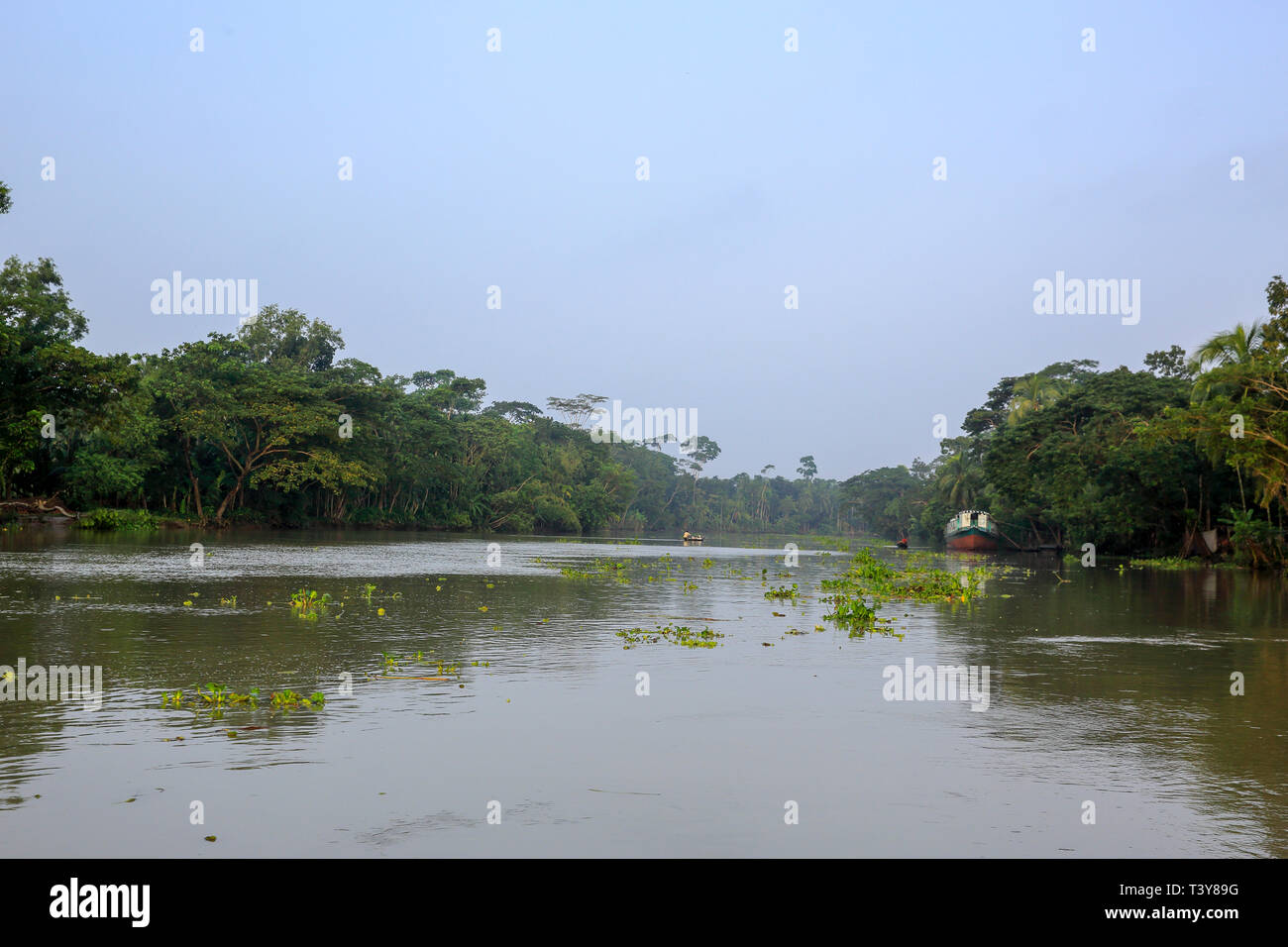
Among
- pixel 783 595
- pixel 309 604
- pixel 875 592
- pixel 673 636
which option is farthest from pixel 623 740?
pixel 875 592

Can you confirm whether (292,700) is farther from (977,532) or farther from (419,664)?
(977,532)

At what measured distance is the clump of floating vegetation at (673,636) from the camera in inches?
504

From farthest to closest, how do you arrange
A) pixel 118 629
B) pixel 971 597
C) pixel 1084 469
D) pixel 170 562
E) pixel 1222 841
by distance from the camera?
pixel 1084 469 → pixel 170 562 → pixel 971 597 → pixel 118 629 → pixel 1222 841

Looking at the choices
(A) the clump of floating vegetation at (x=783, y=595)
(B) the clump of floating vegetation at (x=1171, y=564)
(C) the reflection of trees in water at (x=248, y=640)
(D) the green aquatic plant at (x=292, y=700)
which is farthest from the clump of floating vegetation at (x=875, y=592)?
(B) the clump of floating vegetation at (x=1171, y=564)

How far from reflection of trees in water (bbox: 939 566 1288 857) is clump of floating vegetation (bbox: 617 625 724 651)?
3326mm

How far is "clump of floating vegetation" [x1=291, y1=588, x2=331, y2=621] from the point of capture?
47.9ft

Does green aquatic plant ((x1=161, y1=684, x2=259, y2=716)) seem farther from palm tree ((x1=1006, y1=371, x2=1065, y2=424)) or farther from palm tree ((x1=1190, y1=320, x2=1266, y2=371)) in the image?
palm tree ((x1=1006, y1=371, x2=1065, y2=424))
